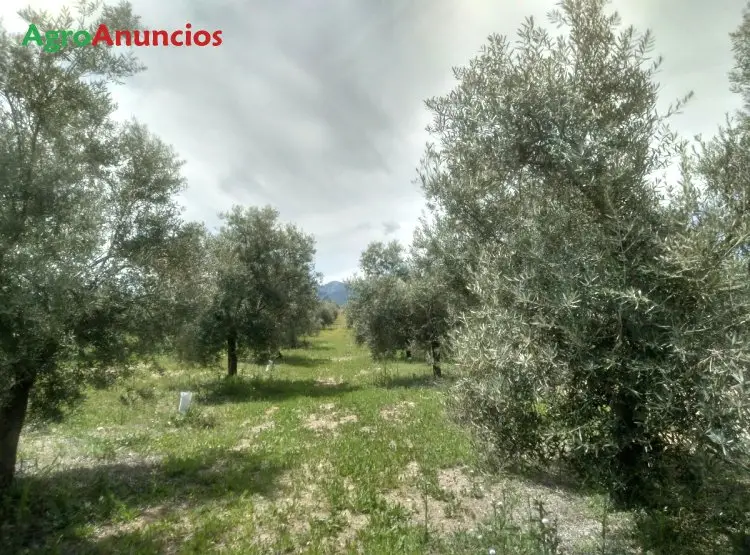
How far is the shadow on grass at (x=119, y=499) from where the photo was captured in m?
7.65

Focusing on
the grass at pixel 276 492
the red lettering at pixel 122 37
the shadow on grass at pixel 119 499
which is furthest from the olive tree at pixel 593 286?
the red lettering at pixel 122 37

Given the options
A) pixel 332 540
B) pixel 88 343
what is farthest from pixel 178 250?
pixel 332 540

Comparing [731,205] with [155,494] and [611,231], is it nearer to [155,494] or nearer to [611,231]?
[611,231]

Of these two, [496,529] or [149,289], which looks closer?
[496,529]

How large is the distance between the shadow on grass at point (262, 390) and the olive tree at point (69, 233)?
37.1 feet

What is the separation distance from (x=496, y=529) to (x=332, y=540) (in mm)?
3251

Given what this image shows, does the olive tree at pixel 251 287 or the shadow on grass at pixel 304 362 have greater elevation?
the olive tree at pixel 251 287

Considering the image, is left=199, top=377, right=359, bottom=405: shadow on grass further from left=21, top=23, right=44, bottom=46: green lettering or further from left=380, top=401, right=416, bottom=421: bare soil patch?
left=21, top=23, right=44, bottom=46: green lettering

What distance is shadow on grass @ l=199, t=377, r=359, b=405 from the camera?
862 inches

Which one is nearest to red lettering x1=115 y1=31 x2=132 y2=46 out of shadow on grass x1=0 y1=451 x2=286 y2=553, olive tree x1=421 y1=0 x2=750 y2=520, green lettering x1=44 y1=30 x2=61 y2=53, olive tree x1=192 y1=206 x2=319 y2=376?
green lettering x1=44 y1=30 x2=61 y2=53

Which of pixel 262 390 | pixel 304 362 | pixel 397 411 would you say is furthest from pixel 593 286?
pixel 304 362

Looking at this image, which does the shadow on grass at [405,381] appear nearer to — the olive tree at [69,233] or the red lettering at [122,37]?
the olive tree at [69,233]

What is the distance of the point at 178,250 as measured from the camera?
13320 millimetres

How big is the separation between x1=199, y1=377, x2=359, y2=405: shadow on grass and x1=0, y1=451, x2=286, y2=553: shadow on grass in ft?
32.2
